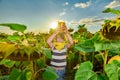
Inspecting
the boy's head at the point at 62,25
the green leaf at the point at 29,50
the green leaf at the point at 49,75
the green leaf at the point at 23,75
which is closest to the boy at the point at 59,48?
the boy's head at the point at 62,25

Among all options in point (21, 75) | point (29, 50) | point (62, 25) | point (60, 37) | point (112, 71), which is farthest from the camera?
point (60, 37)

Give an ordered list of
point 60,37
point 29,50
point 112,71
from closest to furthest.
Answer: point 29,50, point 112,71, point 60,37

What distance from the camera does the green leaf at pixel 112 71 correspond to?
3.77 metres

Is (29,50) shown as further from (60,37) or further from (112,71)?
(60,37)

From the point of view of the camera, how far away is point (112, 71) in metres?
3.80

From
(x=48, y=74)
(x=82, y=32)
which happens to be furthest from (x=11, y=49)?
(x=82, y=32)

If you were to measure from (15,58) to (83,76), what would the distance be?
3.68 feet

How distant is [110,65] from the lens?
12.7 feet

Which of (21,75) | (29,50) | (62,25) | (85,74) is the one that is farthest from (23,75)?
(62,25)

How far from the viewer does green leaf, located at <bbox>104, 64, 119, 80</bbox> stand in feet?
12.4

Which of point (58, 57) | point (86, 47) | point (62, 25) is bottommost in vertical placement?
point (58, 57)

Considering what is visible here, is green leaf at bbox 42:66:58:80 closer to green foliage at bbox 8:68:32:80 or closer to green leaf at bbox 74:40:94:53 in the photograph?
green foliage at bbox 8:68:32:80

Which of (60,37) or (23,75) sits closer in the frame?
(23,75)

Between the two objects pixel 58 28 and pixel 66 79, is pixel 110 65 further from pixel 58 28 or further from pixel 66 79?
pixel 66 79
